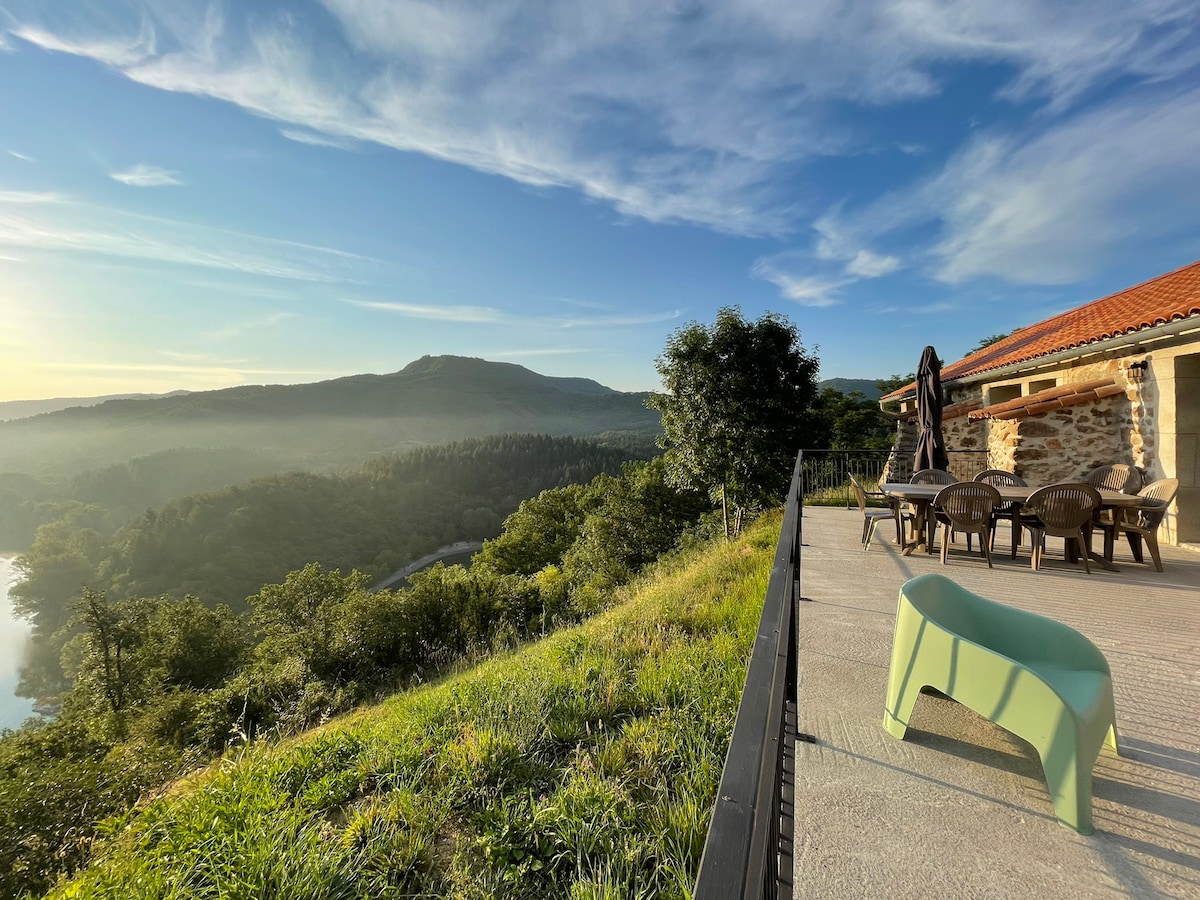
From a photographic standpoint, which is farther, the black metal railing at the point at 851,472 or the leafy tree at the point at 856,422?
the leafy tree at the point at 856,422

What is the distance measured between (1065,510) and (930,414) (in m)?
2.69

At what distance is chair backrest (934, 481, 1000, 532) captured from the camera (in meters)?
5.20

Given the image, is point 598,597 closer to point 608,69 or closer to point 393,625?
point 608,69

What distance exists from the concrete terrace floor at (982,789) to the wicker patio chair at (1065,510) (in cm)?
107

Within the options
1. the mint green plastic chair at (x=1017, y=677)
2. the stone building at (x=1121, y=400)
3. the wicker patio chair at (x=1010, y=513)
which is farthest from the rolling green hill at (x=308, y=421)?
the mint green plastic chair at (x=1017, y=677)

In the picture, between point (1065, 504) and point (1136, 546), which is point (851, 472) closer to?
point (1136, 546)

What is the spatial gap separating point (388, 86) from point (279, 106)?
9.86ft

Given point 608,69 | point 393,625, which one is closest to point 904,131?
point 608,69

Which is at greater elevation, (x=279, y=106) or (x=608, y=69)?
(x=279, y=106)

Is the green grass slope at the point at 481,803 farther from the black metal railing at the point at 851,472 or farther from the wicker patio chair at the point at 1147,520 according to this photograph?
the black metal railing at the point at 851,472

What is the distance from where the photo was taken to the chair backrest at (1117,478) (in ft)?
19.7

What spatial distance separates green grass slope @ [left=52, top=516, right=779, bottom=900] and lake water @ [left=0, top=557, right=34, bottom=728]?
60.5 meters

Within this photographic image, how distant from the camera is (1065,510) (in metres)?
5.02

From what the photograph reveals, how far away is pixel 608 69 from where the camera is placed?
8195mm
